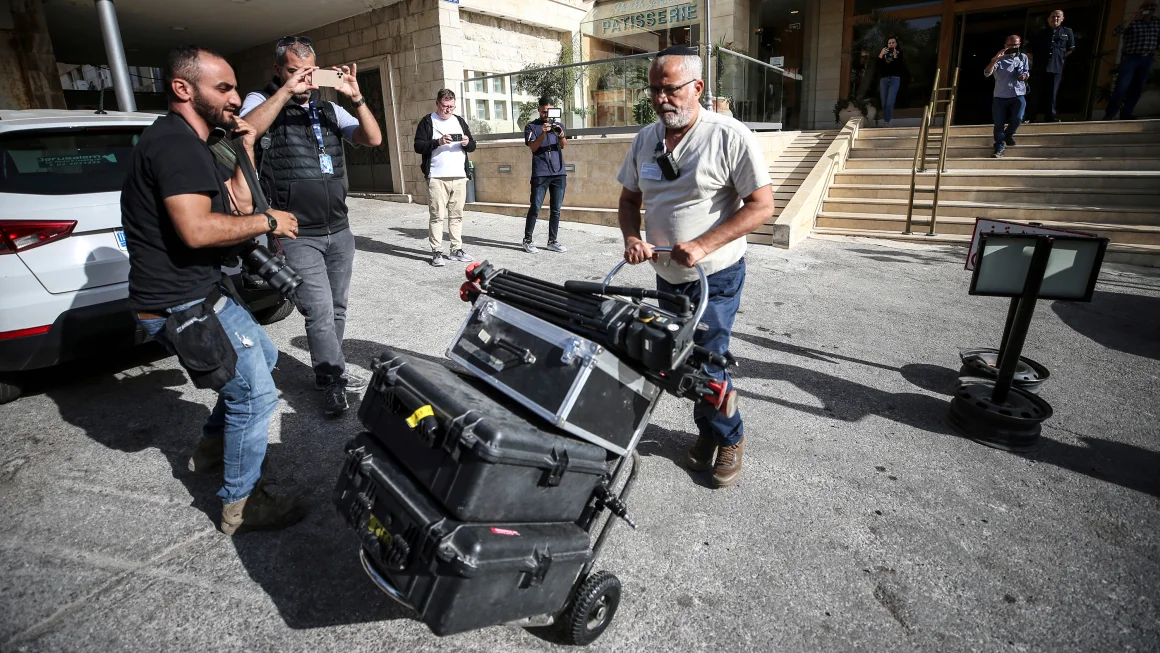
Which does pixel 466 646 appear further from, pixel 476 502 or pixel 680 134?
pixel 680 134

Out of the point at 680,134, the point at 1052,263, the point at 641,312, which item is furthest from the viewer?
the point at 1052,263

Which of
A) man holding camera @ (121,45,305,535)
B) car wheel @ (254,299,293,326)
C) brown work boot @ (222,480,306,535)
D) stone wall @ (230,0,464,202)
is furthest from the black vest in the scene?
stone wall @ (230,0,464,202)

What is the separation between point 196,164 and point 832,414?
354cm

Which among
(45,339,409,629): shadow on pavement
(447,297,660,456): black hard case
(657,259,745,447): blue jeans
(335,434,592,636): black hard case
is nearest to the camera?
(335,434,592,636): black hard case

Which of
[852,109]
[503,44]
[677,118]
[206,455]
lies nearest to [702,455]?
[677,118]

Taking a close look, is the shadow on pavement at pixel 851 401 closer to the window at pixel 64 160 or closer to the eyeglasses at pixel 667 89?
the eyeglasses at pixel 667 89

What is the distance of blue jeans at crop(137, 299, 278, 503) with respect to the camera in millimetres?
2285

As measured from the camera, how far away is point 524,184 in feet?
36.7

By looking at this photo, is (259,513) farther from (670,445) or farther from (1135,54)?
(1135,54)

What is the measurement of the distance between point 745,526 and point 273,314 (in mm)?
4193

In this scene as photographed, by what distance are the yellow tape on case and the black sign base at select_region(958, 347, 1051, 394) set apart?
3493mm

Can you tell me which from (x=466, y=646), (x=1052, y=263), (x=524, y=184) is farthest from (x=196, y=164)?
(x=524, y=184)

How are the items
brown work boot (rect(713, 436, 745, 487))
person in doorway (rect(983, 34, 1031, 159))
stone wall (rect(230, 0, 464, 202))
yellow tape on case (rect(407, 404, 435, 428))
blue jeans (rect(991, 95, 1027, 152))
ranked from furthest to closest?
stone wall (rect(230, 0, 464, 202))
blue jeans (rect(991, 95, 1027, 152))
person in doorway (rect(983, 34, 1031, 159))
brown work boot (rect(713, 436, 745, 487))
yellow tape on case (rect(407, 404, 435, 428))

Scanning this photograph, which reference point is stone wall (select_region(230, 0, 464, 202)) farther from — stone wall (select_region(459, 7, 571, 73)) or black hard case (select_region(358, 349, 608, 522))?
black hard case (select_region(358, 349, 608, 522))
